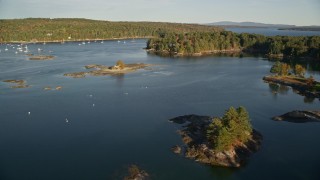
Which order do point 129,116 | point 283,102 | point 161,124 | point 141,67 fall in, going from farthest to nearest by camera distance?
point 141,67 < point 283,102 < point 129,116 < point 161,124

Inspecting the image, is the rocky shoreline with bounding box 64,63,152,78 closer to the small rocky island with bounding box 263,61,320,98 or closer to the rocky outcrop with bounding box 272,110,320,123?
the small rocky island with bounding box 263,61,320,98

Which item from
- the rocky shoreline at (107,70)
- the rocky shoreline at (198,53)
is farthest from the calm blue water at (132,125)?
the rocky shoreline at (198,53)

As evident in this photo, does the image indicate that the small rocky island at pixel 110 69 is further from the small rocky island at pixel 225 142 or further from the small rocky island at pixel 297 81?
the small rocky island at pixel 225 142

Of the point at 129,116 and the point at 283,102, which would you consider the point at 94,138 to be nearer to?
the point at 129,116

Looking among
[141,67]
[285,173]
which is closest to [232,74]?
[141,67]

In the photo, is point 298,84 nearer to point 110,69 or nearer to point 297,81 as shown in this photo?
point 297,81

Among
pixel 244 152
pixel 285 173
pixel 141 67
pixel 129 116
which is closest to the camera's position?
pixel 285 173
